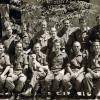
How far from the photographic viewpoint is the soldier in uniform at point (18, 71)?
1353 cm

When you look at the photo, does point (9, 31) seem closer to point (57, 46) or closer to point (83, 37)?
point (57, 46)

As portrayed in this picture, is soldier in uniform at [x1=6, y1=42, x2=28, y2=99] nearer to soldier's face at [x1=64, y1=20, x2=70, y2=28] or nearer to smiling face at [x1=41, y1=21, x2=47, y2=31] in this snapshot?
smiling face at [x1=41, y1=21, x2=47, y2=31]

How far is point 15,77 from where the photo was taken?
537 inches

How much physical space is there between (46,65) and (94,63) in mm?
1172

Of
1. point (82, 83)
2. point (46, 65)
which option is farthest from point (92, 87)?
point (46, 65)

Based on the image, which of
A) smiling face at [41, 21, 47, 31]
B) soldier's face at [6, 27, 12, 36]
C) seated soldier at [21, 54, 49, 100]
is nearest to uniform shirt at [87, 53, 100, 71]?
seated soldier at [21, 54, 49, 100]

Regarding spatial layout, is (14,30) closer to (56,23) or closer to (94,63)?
(56,23)

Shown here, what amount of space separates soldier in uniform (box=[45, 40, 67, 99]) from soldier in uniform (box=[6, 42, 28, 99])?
0.56 m

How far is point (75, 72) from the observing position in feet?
43.9

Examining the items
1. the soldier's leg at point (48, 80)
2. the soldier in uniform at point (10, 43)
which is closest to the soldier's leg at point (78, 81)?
the soldier's leg at point (48, 80)

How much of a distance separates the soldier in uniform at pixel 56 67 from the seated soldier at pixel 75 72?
163mm

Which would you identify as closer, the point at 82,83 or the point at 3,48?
the point at 82,83

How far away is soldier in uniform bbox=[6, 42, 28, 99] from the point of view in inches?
533

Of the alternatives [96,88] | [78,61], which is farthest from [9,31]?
[96,88]
